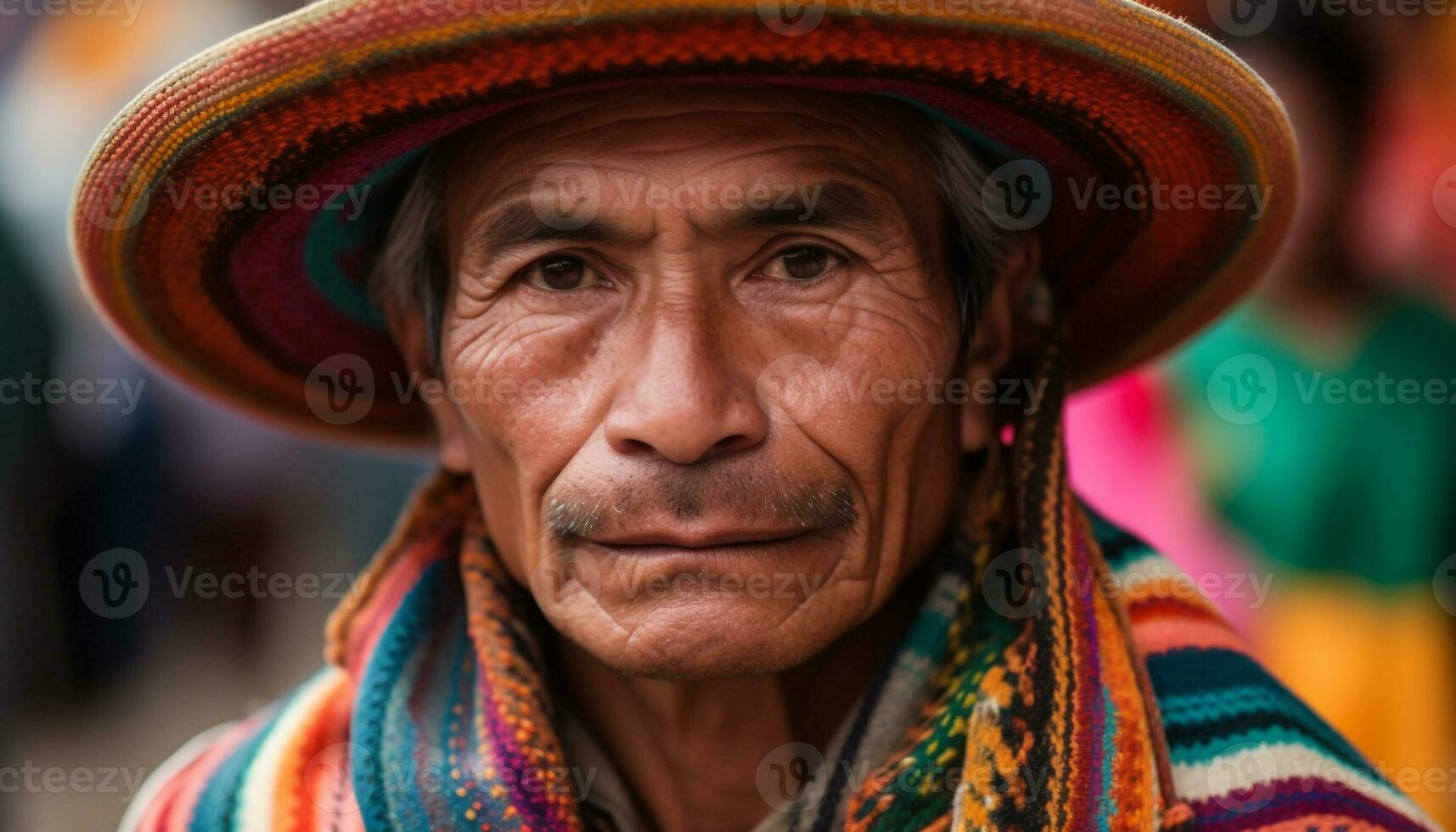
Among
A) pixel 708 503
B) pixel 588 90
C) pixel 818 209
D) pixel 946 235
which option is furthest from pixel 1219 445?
pixel 588 90

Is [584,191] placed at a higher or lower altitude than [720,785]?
higher

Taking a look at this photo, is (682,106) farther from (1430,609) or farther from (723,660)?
(1430,609)

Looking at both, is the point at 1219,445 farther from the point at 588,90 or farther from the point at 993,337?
the point at 588,90

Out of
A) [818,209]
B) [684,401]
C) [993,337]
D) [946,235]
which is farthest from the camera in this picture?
[993,337]

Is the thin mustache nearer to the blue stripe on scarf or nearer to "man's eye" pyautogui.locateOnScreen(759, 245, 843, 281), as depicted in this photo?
"man's eye" pyautogui.locateOnScreen(759, 245, 843, 281)

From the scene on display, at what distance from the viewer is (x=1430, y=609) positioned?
3.96 metres

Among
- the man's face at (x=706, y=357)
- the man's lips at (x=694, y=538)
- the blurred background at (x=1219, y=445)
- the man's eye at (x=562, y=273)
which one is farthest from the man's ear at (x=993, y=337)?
the blurred background at (x=1219, y=445)

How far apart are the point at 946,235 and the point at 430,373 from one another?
87 cm

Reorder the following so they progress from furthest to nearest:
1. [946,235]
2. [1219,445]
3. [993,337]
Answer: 1. [1219,445]
2. [993,337]
3. [946,235]

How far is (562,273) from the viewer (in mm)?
2014

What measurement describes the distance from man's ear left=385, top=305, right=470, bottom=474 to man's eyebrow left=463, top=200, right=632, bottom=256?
11.0 inches

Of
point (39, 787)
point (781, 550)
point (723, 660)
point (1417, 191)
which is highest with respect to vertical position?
point (1417, 191)

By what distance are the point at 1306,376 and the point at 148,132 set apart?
11.3 ft

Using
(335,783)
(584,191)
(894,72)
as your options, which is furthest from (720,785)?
(894,72)
